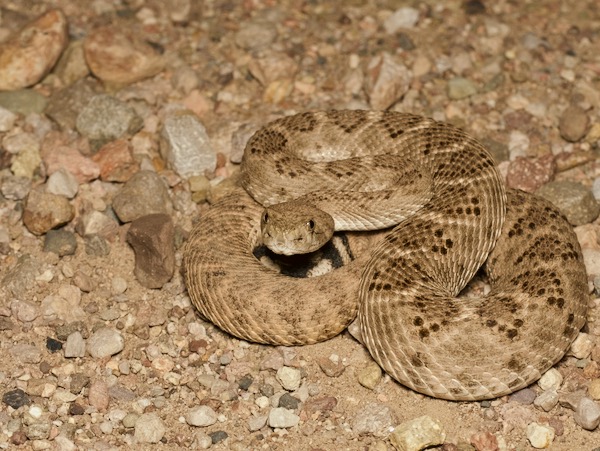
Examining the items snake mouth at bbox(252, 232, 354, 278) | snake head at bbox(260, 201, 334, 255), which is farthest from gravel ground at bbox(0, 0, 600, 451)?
snake head at bbox(260, 201, 334, 255)

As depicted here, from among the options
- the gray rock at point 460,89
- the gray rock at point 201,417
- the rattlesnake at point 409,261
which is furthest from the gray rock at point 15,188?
the gray rock at point 460,89

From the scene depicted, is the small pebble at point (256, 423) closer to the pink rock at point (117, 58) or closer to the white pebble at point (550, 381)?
the white pebble at point (550, 381)

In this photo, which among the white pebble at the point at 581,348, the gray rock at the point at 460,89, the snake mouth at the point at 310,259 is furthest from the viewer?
the gray rock at the point at 460,89

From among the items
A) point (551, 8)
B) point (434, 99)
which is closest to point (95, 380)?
point (434, 99)

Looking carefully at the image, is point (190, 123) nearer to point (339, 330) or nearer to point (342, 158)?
point (342, 158)

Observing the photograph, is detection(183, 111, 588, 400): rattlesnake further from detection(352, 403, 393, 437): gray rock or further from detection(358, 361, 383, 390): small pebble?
detection(352, 403, 393, 437): gray rock

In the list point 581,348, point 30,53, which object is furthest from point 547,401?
point 30,53
